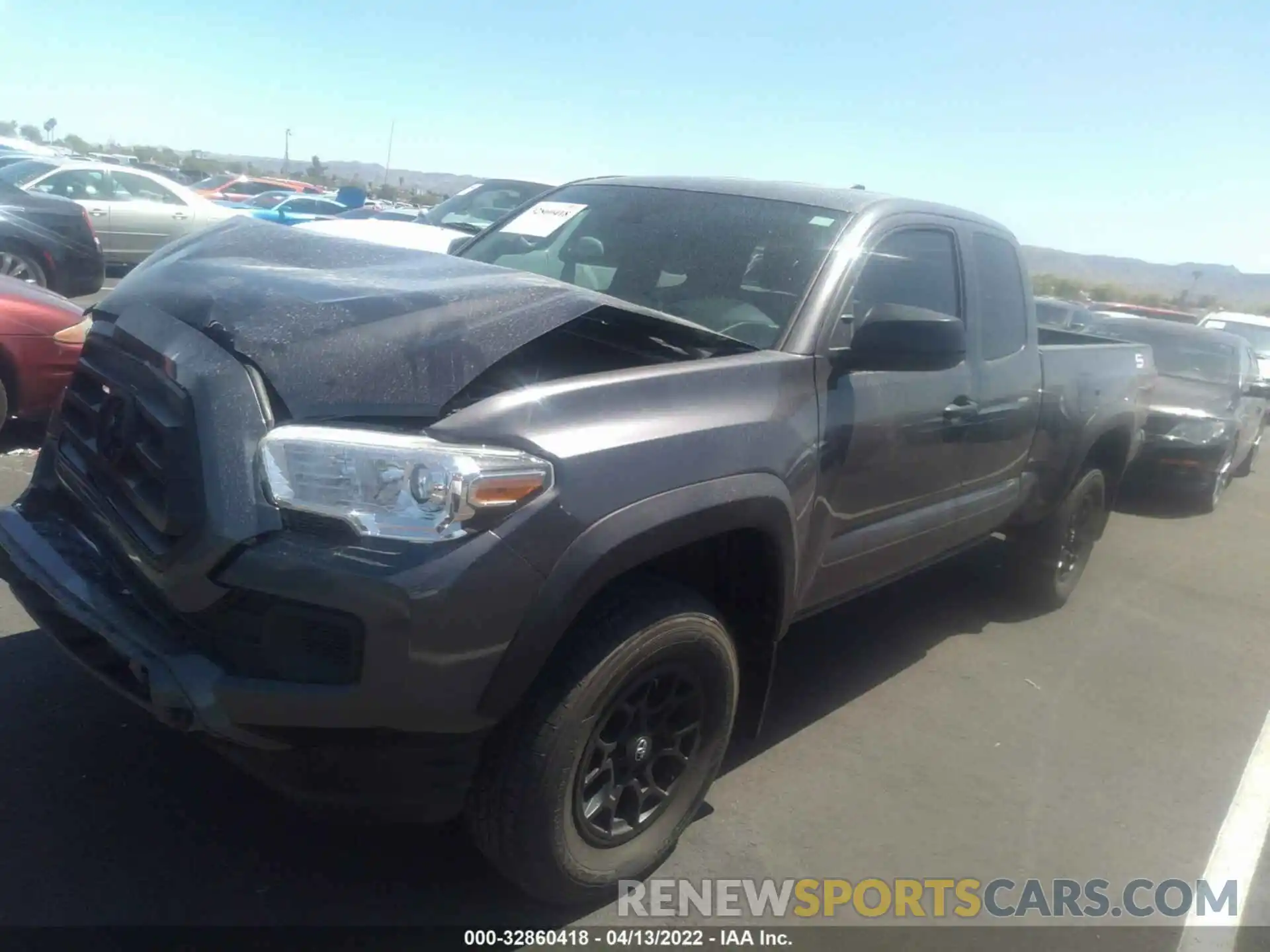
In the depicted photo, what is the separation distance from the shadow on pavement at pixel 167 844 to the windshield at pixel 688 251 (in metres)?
1.62

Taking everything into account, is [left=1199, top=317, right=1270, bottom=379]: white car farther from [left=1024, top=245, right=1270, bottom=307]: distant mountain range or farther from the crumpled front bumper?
[left=1024, top=245, right=1270, bottom=307]: distant mountain range

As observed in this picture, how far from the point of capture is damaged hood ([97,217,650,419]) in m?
2.51

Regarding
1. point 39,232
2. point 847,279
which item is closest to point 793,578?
point 847,279

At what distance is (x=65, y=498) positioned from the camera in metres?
3.12

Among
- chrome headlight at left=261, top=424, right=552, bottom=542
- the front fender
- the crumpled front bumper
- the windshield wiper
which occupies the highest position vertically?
the windshield wiper

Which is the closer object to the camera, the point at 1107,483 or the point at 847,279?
the point at 847,279

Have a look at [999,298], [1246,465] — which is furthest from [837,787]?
[1246,465]

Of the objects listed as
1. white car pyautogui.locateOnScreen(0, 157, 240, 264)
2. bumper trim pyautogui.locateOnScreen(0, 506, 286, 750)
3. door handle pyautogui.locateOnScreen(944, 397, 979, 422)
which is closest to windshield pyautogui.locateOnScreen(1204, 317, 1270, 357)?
door handle pyautogui.locateOnScreen(944, 397, 979, 422)

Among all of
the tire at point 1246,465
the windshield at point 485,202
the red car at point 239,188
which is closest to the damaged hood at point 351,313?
the windshield at point 485,202

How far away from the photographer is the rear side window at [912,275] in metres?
3.88

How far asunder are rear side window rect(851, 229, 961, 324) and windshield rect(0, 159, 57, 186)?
42.4 ft

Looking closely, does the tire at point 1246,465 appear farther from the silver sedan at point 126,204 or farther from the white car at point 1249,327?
the silver sedan at point 126,204

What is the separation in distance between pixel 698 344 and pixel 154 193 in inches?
556

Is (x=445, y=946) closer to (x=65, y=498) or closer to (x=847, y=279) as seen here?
(x=65, y=498)
